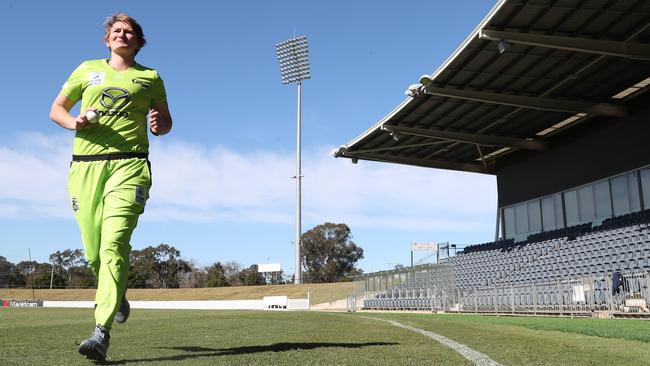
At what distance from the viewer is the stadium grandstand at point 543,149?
1670 cm

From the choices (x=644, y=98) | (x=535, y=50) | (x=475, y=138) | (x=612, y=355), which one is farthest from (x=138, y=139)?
(x=475, y=138)

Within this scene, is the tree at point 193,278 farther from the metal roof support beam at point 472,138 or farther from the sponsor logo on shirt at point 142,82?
the sponsor logo on shirt at point 142,82

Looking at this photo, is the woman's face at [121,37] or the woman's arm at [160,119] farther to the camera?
the woman's arm at [160,119]

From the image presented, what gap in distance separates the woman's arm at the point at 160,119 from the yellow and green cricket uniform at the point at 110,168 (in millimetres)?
108

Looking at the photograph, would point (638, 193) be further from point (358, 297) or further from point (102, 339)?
point (102, 339)

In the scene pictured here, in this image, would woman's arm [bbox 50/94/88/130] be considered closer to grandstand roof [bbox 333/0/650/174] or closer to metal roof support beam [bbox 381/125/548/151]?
grandstand roof [bbox 333/0/650/174]

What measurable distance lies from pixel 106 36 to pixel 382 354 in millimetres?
2996

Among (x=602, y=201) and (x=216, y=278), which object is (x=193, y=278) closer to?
(x=216, y=278)

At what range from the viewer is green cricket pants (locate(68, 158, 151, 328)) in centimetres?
374

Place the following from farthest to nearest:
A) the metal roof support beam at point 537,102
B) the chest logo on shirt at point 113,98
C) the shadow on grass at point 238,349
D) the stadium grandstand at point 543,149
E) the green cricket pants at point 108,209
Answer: the metal roof support beam at point 537,102 < the stadium grandstand at point 543,149 < the chest logo on shirt at point 113,98 < the green cricket pants at point 108,209 < the shadow on grass at point 238,349

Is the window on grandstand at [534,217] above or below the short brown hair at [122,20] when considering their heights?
above

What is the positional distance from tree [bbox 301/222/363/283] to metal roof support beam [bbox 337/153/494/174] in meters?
50.1

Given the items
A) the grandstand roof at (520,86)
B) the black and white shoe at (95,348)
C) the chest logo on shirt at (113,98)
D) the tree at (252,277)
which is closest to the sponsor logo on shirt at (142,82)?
the chest logo on shirt at (113,98)

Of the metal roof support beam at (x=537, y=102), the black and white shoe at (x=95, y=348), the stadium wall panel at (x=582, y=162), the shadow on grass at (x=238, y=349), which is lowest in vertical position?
the shadow on grass at (x=238, y=349)
